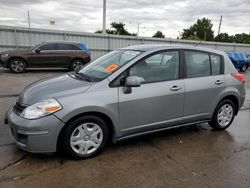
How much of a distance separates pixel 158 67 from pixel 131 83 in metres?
0.72

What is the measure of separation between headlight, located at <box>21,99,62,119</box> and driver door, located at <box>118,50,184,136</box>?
0.90m

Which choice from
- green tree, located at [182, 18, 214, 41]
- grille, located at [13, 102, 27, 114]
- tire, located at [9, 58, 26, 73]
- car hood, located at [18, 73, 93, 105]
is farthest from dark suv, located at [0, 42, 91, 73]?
green tree, located at [182, 18, 214, 41]

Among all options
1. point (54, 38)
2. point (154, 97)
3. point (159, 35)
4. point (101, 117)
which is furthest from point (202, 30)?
point (101, 117)

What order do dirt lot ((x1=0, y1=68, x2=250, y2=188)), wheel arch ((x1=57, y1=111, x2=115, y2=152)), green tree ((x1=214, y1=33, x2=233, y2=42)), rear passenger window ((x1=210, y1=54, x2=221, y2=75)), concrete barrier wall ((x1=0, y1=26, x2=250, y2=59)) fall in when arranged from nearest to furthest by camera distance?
dirt lot ((x1=0, y1=68, x2=250, y2=188)) < wheel arch ((x1=57, y1=111, x2=115, y2=152)) < rear passenger window ((x1=210, y1=54, x2=221, y2=75)) < concrete barrier wall ((x1=0, y1=26, x2=250, y2=59)) < green tree ((x1=214, y1=33, x2=233, y2=42))

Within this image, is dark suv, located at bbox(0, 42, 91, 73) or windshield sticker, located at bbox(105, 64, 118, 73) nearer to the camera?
windshield sticker, located at bbox(105, 64, 118, 73)

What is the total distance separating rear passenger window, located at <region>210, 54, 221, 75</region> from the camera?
14.4ft

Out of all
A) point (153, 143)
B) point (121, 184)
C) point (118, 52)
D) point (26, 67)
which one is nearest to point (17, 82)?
point (26, 67)

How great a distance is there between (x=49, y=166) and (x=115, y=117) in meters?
1.10

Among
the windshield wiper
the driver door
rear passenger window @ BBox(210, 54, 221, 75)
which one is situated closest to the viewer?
the driver door

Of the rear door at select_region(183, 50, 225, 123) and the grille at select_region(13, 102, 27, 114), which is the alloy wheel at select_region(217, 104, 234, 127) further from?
the grille at select_region(13, 102, 27, 114)

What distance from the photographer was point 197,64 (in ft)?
13.8

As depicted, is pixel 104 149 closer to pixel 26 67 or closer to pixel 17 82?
pixel 17 82

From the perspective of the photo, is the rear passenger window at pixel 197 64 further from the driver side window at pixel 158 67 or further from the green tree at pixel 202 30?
the green tree at pixel 202 30

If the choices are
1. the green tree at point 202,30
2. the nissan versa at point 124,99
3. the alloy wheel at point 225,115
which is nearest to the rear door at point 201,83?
the nissan versa at point 124,99
